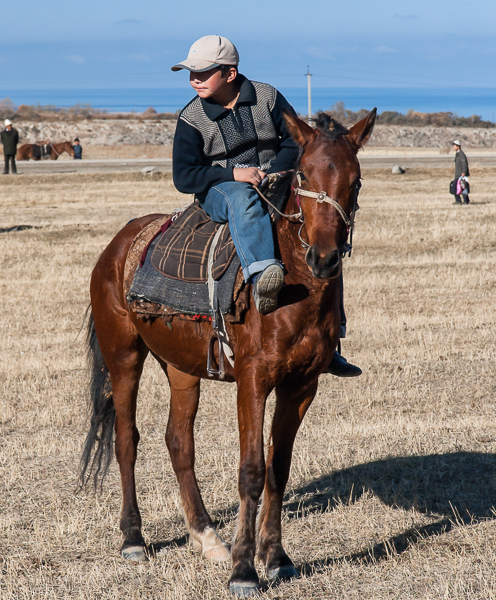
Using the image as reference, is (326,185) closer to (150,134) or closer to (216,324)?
(216,324)

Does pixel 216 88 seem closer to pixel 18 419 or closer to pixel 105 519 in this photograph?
pixel 105 519

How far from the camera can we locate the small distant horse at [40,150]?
145ft

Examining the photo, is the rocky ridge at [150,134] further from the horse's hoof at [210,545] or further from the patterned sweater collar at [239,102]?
the horse's hoof at [210,545]

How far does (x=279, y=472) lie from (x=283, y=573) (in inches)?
23.1

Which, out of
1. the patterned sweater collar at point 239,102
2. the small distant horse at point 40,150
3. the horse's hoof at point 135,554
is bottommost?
the horse's hoof at point 135,554

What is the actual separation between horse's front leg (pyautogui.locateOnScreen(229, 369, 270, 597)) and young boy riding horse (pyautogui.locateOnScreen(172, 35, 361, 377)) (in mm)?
631

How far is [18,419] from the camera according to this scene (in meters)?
7.19

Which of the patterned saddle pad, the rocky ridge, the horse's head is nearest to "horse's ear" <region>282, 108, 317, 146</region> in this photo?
the horse's head

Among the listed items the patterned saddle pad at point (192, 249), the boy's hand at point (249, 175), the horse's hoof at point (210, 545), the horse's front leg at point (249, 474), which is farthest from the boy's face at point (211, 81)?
the horse's hoof at point (210, 545)

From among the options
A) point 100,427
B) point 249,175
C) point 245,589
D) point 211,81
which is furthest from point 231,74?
point 245,589

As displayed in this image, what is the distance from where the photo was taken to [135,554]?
4.79 meters

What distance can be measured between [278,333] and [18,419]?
13.5 ft

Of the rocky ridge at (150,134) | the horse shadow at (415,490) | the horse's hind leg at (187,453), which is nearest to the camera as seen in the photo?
the horse's hind leg at (187,453)

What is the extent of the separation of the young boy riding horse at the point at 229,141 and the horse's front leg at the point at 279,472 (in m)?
0.80
